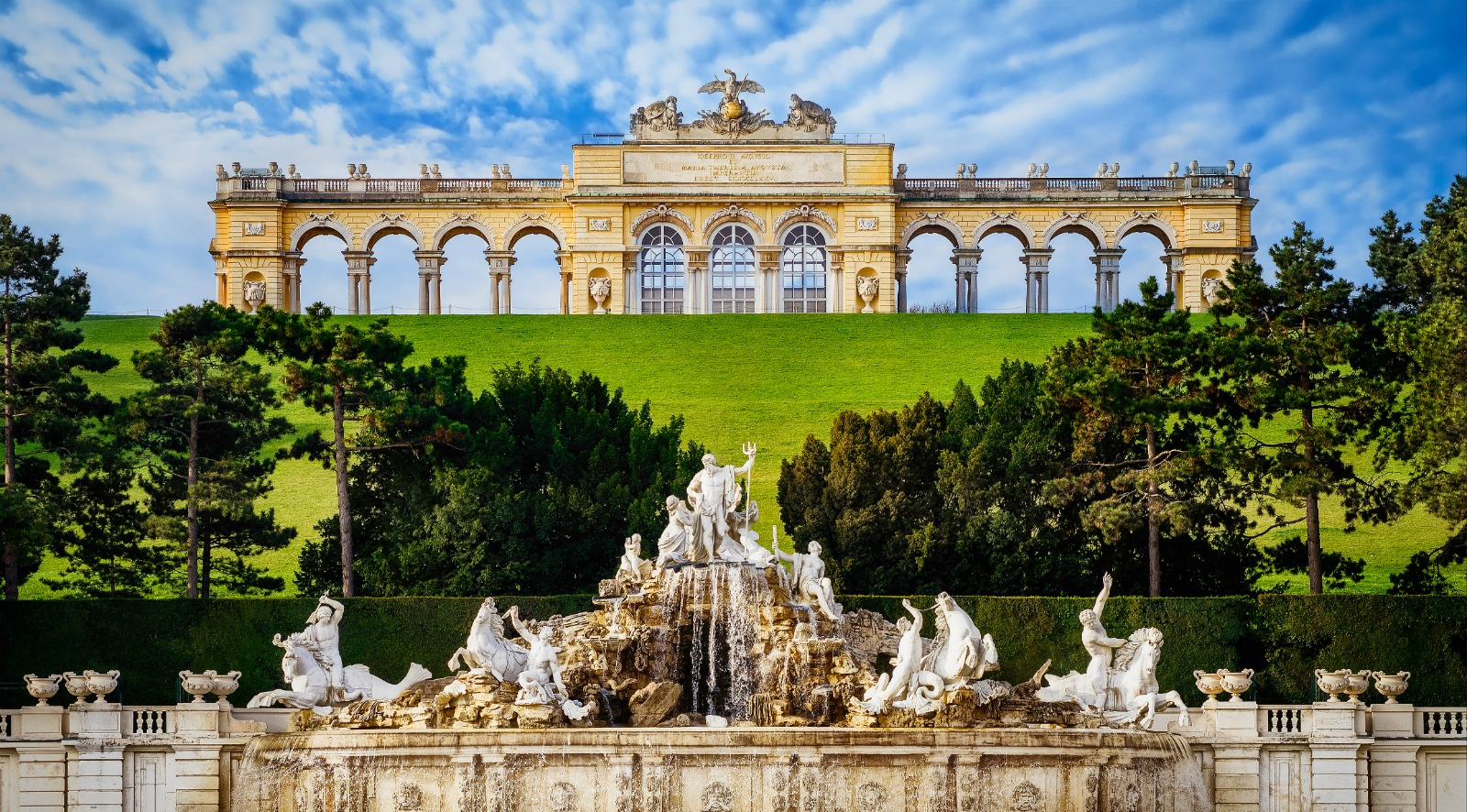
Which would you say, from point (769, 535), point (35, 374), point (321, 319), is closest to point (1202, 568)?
point (769, 535)

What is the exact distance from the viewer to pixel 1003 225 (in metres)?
64.5

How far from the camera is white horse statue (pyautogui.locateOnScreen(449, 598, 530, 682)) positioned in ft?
84.1

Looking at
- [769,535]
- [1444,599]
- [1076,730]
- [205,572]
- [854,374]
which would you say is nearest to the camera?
[1076,730]

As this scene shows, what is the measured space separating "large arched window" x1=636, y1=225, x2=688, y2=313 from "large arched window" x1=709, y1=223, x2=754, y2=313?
4.02 feet

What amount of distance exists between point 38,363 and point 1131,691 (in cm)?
2254

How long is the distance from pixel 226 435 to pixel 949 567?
15.2 m

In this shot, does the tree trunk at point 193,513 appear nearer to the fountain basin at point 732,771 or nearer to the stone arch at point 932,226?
the fountain basin at point 732,771

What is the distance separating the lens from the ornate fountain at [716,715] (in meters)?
23.6

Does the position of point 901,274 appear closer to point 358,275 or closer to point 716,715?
point 358,275

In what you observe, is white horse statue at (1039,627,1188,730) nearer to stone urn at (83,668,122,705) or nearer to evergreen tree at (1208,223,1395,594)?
evergreen tree at (1208,223,1395,594)

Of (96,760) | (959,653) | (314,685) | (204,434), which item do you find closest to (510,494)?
(204,434)

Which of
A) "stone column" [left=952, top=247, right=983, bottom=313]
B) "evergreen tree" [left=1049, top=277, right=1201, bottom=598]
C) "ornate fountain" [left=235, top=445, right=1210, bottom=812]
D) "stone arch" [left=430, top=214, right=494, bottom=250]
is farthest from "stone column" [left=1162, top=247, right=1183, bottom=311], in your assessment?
"ornate fountain" [left=235, top=445, right=1210, bottom=812]

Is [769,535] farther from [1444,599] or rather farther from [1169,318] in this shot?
[1444,599]

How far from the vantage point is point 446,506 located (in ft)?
117
